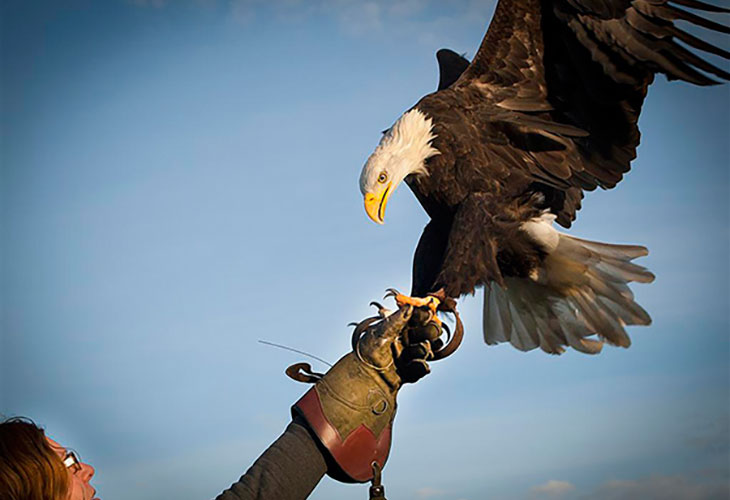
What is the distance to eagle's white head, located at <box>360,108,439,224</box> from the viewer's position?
8.36 ft

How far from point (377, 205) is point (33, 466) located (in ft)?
5.71

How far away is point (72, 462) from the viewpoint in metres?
1.03

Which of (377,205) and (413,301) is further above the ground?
(377,205)

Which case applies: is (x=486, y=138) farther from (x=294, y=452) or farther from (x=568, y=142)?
(x=294, y=452)

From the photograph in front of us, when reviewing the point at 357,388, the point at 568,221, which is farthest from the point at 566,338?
the point at 357,388

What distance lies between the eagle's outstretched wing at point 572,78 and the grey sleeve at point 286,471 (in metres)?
1.56

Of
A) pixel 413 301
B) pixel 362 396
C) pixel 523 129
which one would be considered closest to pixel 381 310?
pixel 413 301

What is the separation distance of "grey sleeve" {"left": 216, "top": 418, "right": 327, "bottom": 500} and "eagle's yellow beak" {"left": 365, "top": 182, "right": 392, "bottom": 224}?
124 cm

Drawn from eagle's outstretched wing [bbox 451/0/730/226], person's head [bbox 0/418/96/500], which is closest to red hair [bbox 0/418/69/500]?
person's head [bbox 0/418/96/500]

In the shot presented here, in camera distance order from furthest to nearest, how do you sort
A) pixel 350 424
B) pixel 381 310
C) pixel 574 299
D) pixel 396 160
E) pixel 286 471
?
pixel 574 299 < pixel 396 160 < pixel 381 310 < pixel 350 424 < pixel 286 471

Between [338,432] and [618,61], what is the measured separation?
1.68 metres

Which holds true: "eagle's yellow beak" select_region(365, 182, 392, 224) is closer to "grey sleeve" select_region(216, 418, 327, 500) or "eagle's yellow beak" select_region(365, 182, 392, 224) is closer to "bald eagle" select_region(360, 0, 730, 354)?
"bald eagle" select_region(360, 0, 730, 354)

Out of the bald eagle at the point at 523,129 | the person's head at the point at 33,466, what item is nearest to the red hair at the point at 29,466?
the person's head at the point at 33,466

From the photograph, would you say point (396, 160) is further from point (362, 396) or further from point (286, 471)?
point (286, 471)
